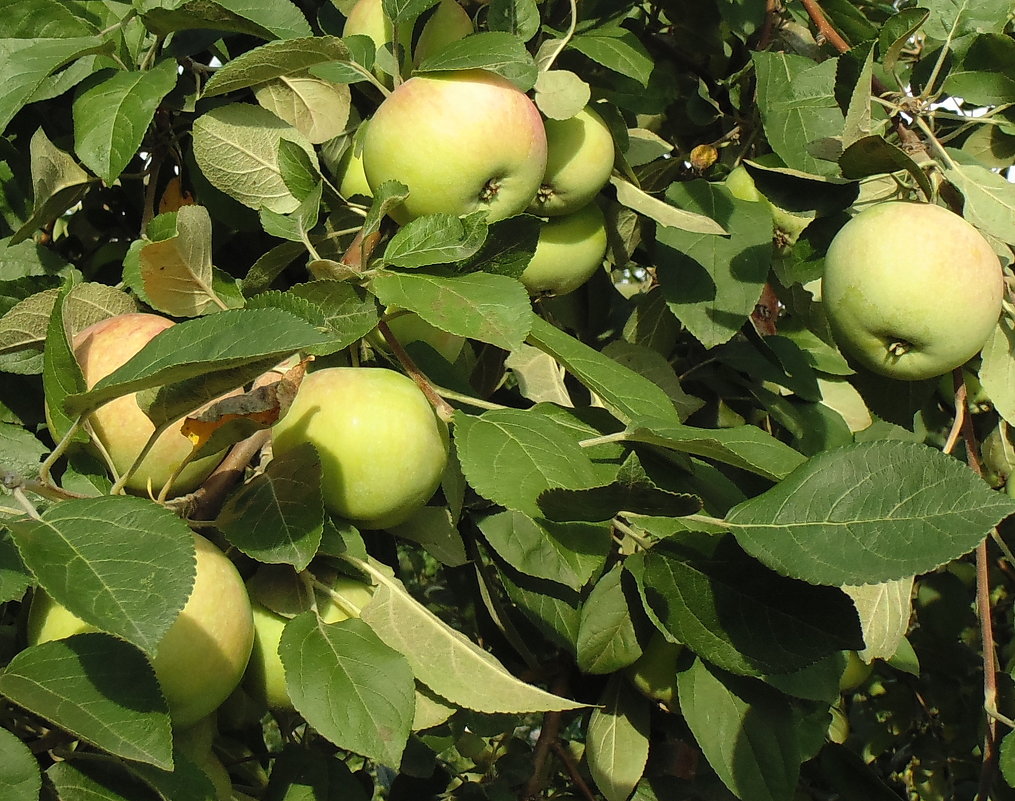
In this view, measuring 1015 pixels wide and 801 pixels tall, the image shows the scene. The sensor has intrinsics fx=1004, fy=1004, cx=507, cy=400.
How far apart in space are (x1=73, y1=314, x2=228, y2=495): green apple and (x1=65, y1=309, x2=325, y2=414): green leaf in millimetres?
206

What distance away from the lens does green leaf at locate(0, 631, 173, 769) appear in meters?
0.70

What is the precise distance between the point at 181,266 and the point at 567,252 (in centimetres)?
50

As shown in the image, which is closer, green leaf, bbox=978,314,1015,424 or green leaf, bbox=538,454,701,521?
green leaf, bbox=538,454,701,521

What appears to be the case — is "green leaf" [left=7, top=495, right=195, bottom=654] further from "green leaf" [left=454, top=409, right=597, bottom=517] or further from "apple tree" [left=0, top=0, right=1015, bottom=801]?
"green leaf" [left=454, top=409, right=597, bottom=517]

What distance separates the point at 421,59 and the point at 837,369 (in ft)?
2.75

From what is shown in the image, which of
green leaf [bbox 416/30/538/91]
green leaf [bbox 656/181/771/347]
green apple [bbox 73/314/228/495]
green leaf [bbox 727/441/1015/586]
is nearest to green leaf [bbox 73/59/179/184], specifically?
green apple [bbox 73/314/228/495]

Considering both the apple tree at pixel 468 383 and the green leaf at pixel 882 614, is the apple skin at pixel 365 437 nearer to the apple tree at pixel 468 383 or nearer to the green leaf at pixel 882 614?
the apple tree at pixel 468 383

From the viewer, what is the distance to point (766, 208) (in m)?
1.34

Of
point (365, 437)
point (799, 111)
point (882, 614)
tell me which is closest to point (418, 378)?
point (365, 437)

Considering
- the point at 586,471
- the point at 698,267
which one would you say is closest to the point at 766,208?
the point at 698,267

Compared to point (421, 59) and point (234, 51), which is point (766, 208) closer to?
point (421, 59)

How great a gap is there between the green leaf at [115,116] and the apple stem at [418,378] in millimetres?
356

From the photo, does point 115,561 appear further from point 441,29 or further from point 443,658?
point 441,29

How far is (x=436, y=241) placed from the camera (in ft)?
3.04
